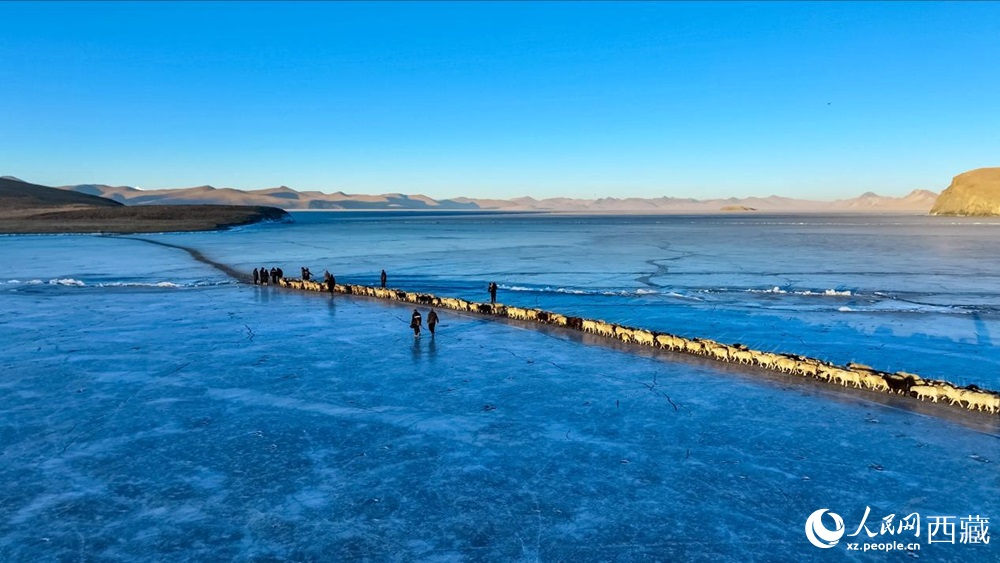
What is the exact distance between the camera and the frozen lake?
8.05m

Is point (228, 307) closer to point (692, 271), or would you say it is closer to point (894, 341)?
point (894, 341)

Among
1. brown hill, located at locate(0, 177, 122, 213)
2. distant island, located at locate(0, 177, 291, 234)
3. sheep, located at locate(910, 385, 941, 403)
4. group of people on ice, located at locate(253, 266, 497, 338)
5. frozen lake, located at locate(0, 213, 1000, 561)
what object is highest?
brown hill, located at locate(0, 177, 122, 213)

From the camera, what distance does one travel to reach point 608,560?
7500 mm

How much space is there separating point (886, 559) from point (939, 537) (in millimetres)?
1036

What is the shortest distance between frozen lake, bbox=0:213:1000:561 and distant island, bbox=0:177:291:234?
89.8 meters

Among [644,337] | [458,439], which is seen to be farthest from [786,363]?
[458,439]

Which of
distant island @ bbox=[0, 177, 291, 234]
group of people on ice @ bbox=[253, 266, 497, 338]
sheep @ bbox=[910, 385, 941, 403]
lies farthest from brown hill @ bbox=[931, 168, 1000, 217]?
sheep @ bbox=[910, 385, 941, 403]

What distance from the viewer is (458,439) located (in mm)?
11258

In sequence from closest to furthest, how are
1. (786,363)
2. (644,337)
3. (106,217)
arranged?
(786,363) < (644,337) < (106,217)

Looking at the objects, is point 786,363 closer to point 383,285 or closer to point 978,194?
point 383,285

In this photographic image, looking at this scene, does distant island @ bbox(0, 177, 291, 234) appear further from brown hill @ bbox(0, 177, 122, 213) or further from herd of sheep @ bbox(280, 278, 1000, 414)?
herd of sheep @ bbox(280, 278, 1000, 414)

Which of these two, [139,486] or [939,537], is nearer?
[939,537]

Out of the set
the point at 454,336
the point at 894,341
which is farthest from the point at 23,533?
the point at 894,341

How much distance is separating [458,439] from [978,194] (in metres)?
229
